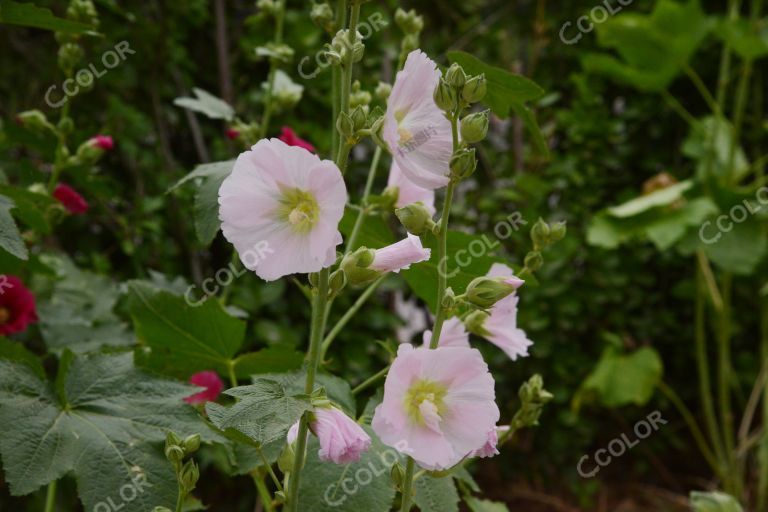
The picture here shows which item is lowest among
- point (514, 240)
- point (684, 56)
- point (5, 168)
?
point (514, 240)

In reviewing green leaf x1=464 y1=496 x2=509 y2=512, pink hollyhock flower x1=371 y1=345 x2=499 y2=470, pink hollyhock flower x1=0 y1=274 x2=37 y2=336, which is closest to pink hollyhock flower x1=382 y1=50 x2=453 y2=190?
pink hollyhock flower x1=371 y1=345 x2=499 y2=470

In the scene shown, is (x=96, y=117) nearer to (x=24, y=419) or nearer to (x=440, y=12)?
(x=440, y=12)

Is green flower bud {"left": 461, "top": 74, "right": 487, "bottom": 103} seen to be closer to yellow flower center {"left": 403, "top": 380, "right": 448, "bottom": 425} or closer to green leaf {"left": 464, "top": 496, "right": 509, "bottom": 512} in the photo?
yellow flower center {"left": 403, "top": 380, "right": 448, "bottom": 425}

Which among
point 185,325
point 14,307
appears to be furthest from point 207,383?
point 14,307

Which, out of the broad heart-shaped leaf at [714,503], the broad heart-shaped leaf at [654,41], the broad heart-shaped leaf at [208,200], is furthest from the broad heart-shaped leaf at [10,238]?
the broad heart-shaped leaf at [654,41]

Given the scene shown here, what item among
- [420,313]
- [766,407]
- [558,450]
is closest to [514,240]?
[420,313]

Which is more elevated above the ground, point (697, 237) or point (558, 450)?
point (697, 237)

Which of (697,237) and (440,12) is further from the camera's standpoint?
(440,12)
